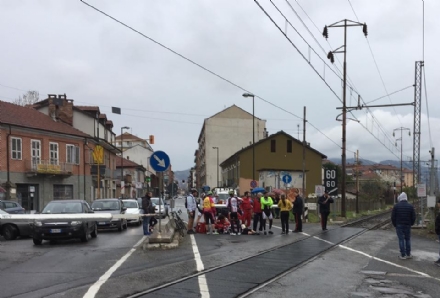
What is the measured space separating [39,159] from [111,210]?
19.4 metres

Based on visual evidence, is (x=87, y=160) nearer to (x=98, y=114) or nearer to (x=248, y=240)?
(x=98, y=114)

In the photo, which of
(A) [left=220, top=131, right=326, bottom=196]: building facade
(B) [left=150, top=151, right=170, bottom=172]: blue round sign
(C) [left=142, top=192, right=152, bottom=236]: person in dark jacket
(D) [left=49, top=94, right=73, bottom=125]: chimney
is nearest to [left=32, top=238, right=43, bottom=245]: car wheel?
(C) [left=142, top=192, right=152, bottom=236]: person in dark jacket

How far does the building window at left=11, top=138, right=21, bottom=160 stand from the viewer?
1510 inches

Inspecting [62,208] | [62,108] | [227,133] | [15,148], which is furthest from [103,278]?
[227,133]

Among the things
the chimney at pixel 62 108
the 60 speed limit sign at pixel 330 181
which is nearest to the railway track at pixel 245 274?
the 60 speed limit sign at pixel 330 181

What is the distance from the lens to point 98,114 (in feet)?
181

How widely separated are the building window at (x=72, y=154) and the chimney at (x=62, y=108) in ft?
17.6

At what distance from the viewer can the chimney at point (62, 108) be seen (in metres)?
50.2

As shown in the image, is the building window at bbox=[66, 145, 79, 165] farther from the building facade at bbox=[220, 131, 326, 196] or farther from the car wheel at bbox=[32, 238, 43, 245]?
the car wheel at bbox=[32, 238, 43, 245]

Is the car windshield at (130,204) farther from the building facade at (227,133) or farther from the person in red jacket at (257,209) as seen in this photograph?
the building facade at (227,133)

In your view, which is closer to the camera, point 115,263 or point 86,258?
point 115,263

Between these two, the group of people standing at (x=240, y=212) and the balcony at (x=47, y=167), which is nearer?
the group of people standing at (x=240, y=212)

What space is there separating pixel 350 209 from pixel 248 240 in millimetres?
37623

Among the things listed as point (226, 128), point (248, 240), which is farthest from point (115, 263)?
point (226, 128)
